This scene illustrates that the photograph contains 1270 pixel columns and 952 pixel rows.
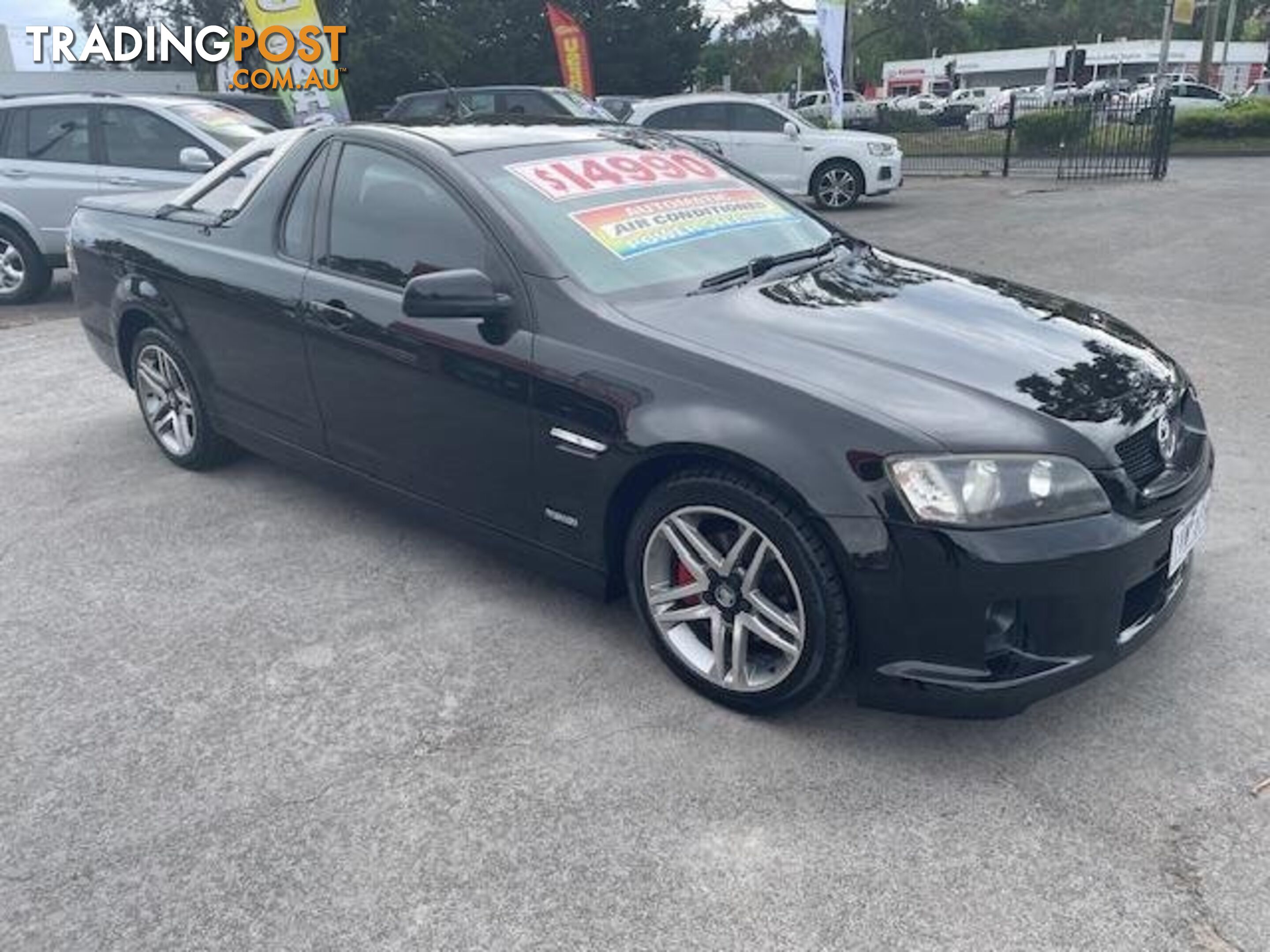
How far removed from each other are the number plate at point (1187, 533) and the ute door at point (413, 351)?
5.93ft

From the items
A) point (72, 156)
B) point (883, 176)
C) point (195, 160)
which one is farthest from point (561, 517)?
point (883, 176)

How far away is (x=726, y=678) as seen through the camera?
9.78 feet

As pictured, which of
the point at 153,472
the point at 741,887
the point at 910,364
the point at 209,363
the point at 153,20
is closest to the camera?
the point at 741,887

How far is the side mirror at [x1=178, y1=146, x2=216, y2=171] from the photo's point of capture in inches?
322

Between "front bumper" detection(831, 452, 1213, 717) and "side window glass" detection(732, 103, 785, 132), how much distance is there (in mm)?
12150

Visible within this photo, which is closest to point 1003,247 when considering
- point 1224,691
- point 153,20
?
point 1224,691

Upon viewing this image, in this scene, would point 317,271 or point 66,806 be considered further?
point 317,271

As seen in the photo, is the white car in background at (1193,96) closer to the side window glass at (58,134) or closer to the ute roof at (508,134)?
the side window glass at (58,134)

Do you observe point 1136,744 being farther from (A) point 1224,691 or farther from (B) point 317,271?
(B) point 317,271

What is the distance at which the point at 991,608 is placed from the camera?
8.30 ft

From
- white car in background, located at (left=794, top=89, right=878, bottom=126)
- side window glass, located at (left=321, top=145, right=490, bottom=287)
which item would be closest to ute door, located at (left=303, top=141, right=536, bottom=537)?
side window glass, located at (left=321, top=145, right=490, bottom=287)

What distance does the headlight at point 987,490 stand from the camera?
253cm

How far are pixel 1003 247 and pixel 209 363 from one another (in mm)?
8464

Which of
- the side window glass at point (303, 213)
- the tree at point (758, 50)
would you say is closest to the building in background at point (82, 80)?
the side window glass at point (303, 213)
